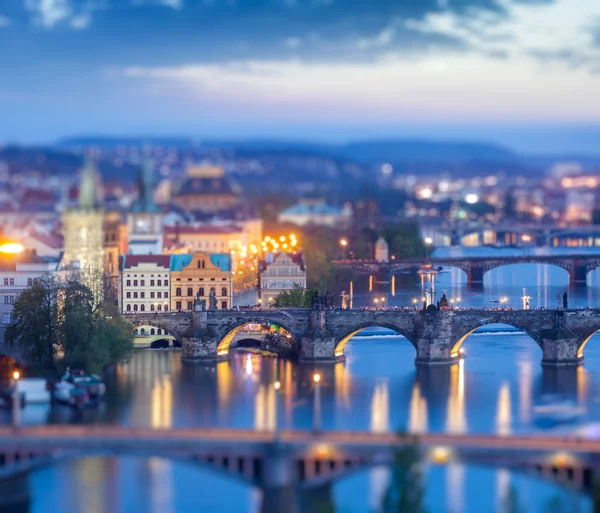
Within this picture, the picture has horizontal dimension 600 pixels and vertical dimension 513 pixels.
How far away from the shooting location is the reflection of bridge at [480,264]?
226 feet

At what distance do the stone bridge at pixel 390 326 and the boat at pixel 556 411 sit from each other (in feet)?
17.2

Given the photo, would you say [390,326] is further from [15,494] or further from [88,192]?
[88,192]

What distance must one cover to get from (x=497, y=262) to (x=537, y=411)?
1356 inches

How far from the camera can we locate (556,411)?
35.8 meters

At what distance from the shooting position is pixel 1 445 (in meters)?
28.9

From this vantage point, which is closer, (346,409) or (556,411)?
(556,411)

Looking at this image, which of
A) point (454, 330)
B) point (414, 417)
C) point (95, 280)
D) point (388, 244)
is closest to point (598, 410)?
point (414, 417)

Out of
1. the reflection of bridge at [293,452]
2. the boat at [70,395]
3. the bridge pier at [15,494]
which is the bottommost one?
the bridge pier at [15,494]

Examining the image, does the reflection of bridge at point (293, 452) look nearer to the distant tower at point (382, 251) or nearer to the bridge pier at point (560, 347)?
the bridge pier at point (560, 347)

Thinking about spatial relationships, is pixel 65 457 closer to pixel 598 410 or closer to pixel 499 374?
pixel 598 410

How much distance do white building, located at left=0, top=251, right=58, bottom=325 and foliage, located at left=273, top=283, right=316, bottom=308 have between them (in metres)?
5.84

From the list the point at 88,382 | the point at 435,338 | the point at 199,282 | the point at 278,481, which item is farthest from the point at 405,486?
the point at 199,282

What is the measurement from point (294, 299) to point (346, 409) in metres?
12.7

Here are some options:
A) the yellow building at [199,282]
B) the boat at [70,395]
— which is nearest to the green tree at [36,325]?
the boat at [70,395]
